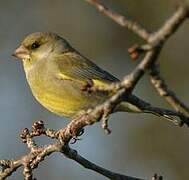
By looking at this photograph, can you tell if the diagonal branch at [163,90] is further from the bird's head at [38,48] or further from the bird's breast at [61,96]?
the bird's head at [38,48]

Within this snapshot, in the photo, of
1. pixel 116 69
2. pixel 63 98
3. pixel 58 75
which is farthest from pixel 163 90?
pixel 116 69

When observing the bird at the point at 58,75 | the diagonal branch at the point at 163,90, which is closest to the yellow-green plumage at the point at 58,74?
the bird at the point at 58,75

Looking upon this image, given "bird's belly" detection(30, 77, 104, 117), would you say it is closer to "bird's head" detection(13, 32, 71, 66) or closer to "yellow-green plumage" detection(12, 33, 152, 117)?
"yellow-green plumage" detection(12, 33, 152, 117)

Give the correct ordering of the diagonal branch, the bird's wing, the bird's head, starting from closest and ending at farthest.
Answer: the diagonal branch, the bird's wing, the bird's head

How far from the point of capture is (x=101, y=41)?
11.5m

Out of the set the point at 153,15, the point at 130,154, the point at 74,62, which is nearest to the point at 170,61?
the point at 153,15

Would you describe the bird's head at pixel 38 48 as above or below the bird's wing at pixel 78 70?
below

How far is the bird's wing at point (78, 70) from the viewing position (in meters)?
5.98

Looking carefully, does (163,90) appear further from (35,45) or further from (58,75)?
(35,45)

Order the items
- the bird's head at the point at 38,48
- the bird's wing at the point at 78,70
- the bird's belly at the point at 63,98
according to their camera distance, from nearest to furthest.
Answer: the bird's belly at the point at 63,98
the bird's wing at the point at 78,70
the bird's head at the point at 38,48

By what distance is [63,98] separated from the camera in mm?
5859

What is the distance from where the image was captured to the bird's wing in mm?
5980

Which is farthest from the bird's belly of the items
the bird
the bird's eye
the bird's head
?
the bird's eye

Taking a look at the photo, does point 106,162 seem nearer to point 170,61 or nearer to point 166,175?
point 166,175
